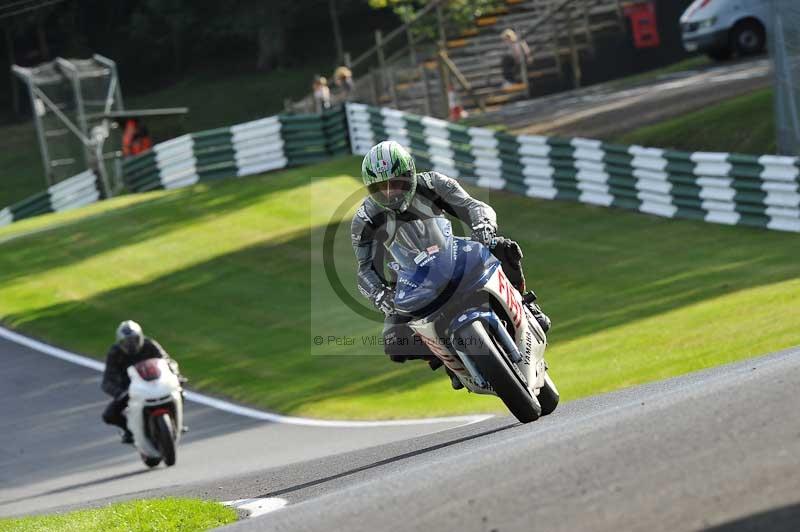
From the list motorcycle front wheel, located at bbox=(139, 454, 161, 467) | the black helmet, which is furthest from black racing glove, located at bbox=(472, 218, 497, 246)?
motorcycle front wheel, located at bbox=(139, 454, 161, 467)

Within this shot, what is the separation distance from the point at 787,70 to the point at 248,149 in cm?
1540

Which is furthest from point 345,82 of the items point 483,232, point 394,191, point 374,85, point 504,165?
point 394,191

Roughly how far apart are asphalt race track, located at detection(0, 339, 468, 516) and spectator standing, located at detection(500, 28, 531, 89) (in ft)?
64.3

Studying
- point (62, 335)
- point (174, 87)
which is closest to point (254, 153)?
point (62, 335)

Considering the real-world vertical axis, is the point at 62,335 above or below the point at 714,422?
below

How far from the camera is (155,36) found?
2525 inches

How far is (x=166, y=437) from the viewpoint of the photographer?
13.7 metres

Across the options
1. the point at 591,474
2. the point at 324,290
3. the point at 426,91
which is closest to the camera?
the point at 591,474

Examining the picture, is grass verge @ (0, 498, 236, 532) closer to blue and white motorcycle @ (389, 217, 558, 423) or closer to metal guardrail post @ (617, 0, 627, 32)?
blue and white motorcycle @ (389, 217, 558, 423)

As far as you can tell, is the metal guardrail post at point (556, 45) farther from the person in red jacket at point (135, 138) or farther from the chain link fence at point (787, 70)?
the chain link fence at point (787, 70)

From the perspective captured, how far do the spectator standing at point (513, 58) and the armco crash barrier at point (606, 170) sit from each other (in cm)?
671

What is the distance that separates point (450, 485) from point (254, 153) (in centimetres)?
2622

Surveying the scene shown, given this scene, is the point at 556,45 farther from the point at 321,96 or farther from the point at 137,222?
the point at 137,222

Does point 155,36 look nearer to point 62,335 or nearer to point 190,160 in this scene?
point 190,160
